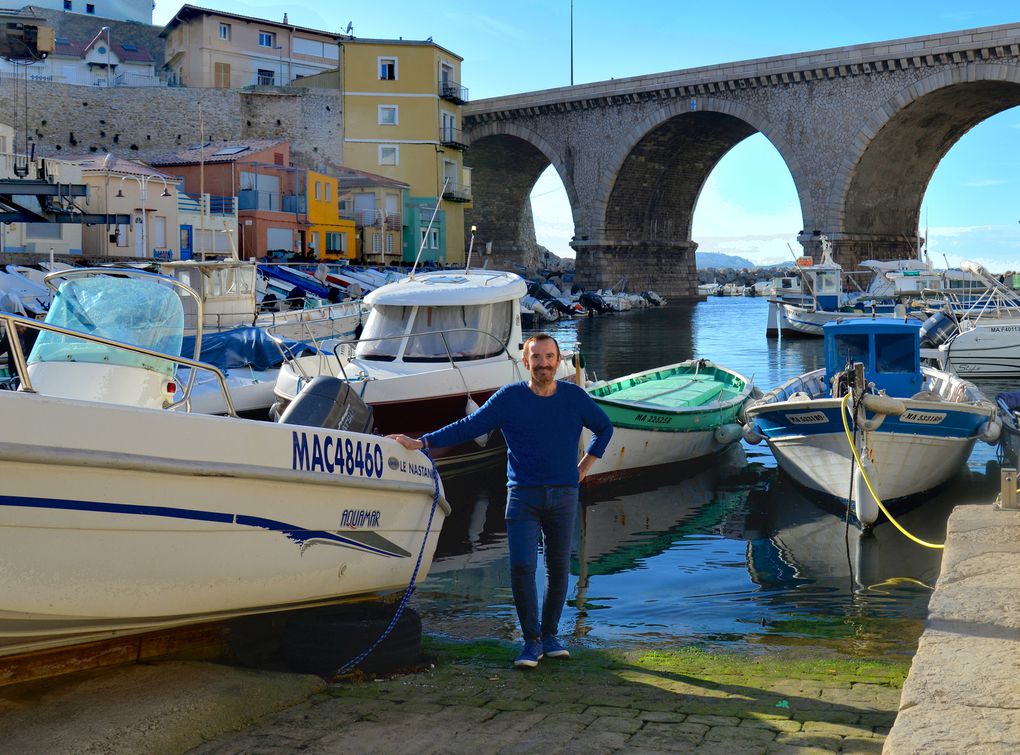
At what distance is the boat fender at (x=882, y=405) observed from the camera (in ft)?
30.9

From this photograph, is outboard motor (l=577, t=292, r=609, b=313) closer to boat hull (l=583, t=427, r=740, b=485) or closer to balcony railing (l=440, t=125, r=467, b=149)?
balcony railing (l=440, t=125, r=467, b=149)

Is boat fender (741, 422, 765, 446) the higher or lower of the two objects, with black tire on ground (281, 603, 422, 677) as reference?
higher

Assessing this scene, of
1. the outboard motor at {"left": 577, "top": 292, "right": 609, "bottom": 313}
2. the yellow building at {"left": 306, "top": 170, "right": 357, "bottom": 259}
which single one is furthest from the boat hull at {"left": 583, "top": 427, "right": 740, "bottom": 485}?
the outboard motor at {"left": 577, "top": 292, "right": 609, "bottom": 313}

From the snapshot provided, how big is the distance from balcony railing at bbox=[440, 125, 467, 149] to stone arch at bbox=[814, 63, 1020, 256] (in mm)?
16253

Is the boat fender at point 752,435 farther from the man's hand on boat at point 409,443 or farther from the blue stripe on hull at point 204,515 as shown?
the man's hand on boat at point 409,443

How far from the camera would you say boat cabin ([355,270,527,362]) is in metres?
12.0

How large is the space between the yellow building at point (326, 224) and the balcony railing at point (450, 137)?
7.95 meters

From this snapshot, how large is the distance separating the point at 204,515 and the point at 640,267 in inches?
2227

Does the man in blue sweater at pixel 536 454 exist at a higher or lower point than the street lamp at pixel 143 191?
lower

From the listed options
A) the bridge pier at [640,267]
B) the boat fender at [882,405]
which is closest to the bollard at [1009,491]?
the boat fender at [882,405]

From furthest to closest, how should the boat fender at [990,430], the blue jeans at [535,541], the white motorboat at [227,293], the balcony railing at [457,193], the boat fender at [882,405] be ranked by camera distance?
the balcony railing at [457,193], the white motorboat at [227,293], the boat fender at [990,430], the boat fender at [882,405], the blue jeans at [535,541]

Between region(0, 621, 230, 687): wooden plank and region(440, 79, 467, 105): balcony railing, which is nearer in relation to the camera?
region(0, 621, 230, 687): wooden plank

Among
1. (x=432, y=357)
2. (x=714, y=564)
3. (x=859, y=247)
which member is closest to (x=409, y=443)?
(x=714, y=564)

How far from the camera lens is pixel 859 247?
47188 mm
